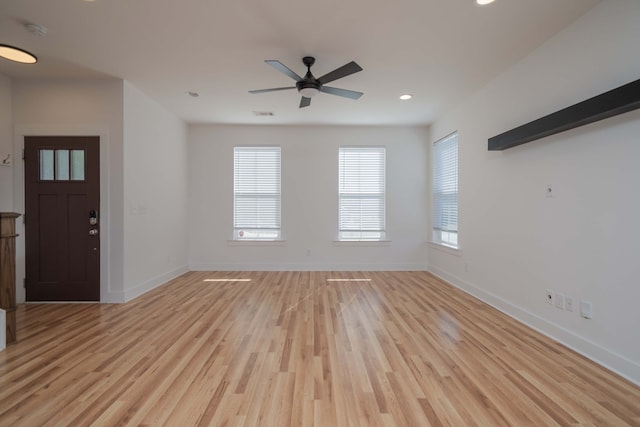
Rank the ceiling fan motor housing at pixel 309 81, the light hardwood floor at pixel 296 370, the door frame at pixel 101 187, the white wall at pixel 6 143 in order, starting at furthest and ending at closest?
the door frame at pixel 101 187 → the white wall at pixel 6 143 → the ceiling fan motor housing at pixel 309 81 → the light hardwood floor at pixel 296 370

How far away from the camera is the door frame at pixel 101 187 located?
12.1 feet

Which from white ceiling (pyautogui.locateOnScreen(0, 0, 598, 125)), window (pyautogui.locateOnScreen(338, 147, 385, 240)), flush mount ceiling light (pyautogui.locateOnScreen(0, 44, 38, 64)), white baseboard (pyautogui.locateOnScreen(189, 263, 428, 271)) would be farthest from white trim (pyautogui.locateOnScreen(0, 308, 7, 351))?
window (pyautogui.locateOnScreen(338, 147, 385, 240))

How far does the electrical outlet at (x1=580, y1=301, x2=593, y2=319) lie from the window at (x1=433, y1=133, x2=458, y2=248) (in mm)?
2306

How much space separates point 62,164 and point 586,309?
6069 mm

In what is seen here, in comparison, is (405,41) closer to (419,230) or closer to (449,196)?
(449,196)

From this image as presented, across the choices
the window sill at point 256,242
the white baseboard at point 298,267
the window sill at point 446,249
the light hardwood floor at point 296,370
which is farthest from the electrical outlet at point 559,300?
the window sill at point 256,242

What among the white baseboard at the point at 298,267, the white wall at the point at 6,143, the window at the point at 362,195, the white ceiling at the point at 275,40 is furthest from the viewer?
the window at the point at 362,195

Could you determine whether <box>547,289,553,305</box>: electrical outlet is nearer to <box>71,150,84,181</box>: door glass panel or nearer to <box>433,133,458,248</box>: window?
<box>433,133,458,248</box>: window

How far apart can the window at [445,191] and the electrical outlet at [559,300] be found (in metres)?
2.06

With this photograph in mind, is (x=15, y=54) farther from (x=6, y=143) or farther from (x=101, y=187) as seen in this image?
(x=101, y=187)

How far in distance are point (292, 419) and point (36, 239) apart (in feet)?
13.8

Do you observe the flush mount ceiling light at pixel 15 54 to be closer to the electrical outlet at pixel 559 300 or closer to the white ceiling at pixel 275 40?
the white ceiling at pixel 275 40

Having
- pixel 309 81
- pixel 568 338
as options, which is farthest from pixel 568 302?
pixel 309 81

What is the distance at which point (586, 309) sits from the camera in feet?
7.97
